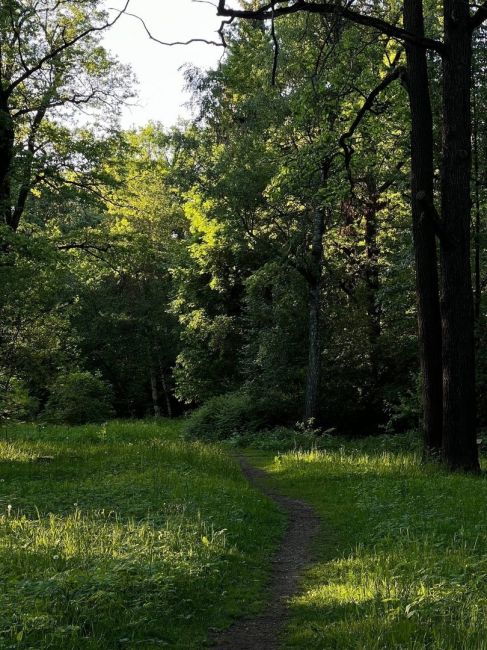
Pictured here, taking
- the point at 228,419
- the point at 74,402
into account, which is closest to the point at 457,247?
the point at 228,419

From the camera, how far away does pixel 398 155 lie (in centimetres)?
1666

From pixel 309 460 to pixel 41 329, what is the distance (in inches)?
450

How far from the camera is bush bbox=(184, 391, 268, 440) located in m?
20.7

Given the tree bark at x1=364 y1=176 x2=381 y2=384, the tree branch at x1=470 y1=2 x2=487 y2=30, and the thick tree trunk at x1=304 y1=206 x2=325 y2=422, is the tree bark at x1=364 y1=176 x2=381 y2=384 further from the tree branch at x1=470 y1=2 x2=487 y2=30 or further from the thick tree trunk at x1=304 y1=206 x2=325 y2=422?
the tree branch at x1=470 y1=2 x2=487 y2=30

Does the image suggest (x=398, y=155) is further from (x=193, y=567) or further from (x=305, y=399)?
(x=193, y=567)

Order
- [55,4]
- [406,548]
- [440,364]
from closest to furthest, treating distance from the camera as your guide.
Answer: [406,548], [440,364], [55,4]

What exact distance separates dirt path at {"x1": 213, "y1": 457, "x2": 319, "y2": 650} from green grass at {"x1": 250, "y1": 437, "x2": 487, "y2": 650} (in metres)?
0.14

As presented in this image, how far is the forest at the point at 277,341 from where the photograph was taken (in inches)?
200

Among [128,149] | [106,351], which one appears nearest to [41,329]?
[128,149]

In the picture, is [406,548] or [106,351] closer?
[406,548]

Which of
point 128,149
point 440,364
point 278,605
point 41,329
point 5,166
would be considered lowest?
point 278,605

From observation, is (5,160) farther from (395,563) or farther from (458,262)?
(395,563)

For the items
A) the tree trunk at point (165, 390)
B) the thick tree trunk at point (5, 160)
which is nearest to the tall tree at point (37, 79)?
the thick tree trunk at point (5, 160)

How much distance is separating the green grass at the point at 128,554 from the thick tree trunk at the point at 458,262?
4.11m
